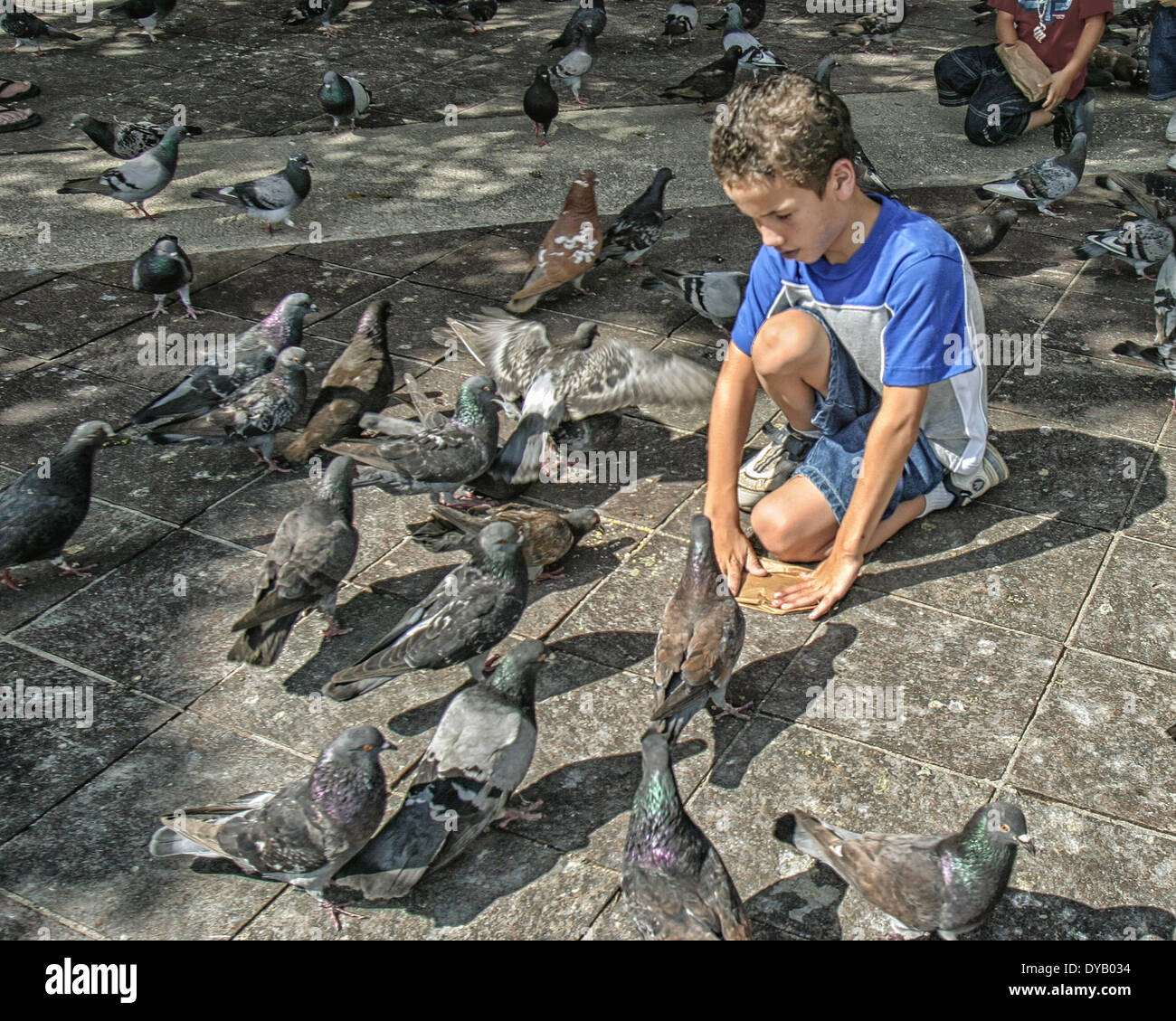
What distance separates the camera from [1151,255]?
22.1ft

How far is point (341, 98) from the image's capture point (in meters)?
8.84

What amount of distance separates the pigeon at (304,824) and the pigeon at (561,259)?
3546mm

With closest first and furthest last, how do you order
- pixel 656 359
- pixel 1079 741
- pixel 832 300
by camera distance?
pixel 1079 741, pixel 832 300, pixel 656 359

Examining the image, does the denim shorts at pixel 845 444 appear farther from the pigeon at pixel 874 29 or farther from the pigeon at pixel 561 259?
the pigeon at pixel 874 29

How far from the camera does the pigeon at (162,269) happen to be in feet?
20.8

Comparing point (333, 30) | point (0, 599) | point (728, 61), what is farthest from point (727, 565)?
point (333, 30)

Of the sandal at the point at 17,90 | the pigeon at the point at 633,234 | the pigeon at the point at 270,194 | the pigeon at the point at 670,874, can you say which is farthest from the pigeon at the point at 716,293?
the sandal at the point at 17,90

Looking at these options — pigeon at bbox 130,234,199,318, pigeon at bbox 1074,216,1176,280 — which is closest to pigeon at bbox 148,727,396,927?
pigeon at bbox 130,234,199,318

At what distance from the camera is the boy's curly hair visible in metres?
3.63

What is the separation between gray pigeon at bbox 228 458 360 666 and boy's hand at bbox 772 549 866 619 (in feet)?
5.60

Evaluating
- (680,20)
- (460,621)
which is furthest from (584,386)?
(680,20)

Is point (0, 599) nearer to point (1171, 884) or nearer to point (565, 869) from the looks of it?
point (565, 869)

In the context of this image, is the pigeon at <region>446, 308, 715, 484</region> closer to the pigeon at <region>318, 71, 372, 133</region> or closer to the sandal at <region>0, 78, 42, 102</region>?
the pigeon at <region>318, 71, 372, 133</region>

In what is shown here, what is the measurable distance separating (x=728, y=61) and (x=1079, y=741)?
742cm
